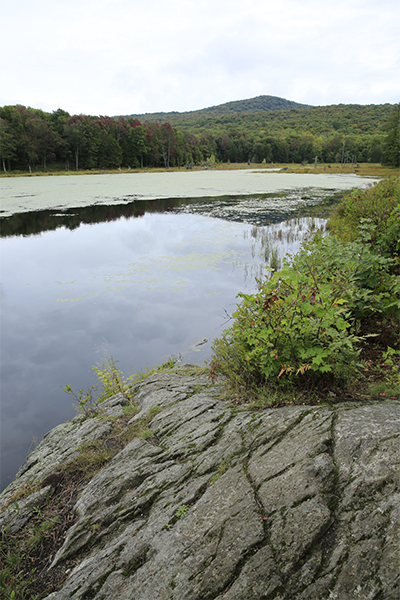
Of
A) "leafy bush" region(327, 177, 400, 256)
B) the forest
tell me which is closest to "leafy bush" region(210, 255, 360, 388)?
"leafy bush" region(327, 177, 400, 256)

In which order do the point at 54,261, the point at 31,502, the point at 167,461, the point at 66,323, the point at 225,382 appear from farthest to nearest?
the point at 54,261
the point at 66,323
the point at 225,382
the point at 31,502
the point at 167,461

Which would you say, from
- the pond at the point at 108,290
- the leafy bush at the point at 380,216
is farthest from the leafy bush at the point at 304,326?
the pond at the point at 108,290

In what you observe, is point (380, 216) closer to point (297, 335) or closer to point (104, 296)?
point (297, 335)

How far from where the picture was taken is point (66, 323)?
8.66 m

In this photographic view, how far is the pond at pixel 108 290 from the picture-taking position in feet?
22.0

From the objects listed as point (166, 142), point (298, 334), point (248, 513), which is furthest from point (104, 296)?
point (166, 142)

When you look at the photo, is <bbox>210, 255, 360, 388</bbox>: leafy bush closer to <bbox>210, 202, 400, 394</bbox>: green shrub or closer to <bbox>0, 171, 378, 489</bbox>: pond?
<bbox>210, 202, 400, 394</bbox>: green shrub

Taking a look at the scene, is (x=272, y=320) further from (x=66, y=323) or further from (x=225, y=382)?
(x=66, y=323)

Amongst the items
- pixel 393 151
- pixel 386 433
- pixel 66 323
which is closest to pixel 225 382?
pixel 386 433

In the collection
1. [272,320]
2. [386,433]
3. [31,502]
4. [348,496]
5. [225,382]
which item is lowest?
[31,502]

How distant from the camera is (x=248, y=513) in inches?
90.0

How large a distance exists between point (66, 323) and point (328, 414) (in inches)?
295

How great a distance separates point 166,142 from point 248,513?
316 ft

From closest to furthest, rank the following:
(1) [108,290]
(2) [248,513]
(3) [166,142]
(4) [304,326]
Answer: (2) [248,513] → (4) [304,326] → (1) [108,290] → (3) [166,142]
